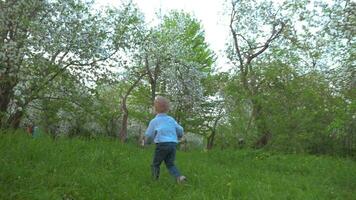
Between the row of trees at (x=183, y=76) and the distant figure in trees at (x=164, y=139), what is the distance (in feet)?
13.4

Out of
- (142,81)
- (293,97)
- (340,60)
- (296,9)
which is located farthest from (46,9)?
(142,81)

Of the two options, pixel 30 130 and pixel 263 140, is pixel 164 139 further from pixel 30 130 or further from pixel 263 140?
pixel 263 140

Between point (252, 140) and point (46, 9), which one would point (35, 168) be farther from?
point (252, 140)

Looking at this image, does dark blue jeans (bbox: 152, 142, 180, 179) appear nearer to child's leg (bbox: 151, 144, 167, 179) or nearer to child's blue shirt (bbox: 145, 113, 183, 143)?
child's leg (bbox: 151, 144, 167, 179)

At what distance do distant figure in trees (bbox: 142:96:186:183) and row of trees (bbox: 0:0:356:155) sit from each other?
408cm

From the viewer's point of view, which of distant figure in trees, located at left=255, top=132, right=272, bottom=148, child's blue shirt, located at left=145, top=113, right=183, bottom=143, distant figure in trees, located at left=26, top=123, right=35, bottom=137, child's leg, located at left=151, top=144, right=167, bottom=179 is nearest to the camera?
child's leg, located at left=151, top=144, right=167, bottom=179

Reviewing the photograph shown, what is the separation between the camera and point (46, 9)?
13.8 meters

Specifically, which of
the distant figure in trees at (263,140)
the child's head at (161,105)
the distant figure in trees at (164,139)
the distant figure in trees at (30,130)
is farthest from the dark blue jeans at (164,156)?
the distant figure in trees at (263,140)

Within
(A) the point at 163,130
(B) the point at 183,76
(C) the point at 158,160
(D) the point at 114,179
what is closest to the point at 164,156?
(C) the point at 158,160

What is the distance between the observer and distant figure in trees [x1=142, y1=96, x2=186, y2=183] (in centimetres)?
893

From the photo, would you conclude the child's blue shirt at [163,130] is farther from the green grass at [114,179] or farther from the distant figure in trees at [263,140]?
the distant figure in trees at [263,140]

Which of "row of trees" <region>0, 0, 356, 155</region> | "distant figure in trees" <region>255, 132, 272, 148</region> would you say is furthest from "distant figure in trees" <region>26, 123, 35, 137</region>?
"distant figure in trees" <region>255, 132, 272, 148</region>

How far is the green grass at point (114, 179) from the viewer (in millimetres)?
6684

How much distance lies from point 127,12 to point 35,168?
1569 cm
